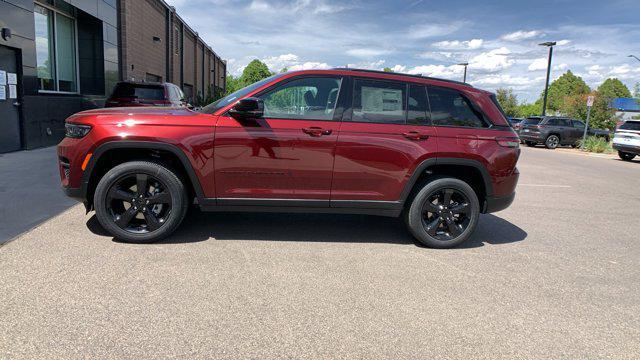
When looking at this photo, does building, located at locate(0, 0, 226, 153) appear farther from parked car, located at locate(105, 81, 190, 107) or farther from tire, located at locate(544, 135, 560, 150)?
tire, located at locate(544, 135, 560, 150)

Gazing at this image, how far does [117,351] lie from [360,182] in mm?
2828

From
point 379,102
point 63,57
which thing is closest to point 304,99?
point 379,102

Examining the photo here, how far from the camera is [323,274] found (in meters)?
4.07

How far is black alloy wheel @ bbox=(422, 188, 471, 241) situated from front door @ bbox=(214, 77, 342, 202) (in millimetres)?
1185

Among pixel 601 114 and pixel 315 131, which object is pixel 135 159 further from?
pixel 601 114

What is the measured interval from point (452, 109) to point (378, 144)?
3.35 ft

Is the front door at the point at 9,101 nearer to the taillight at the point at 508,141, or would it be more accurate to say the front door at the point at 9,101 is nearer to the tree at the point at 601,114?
the taillight at the point at 508,141

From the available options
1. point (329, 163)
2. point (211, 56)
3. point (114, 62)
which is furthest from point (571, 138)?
point (211, 56)

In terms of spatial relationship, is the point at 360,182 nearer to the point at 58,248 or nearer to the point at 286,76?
the point at 286,76

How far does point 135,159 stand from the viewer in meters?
4.71

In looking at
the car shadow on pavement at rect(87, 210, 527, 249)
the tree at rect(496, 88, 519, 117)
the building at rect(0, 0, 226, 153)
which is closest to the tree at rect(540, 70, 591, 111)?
the tree at rect(496, 88, 519, 117)

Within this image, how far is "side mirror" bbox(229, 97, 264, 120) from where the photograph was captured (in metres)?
4.29

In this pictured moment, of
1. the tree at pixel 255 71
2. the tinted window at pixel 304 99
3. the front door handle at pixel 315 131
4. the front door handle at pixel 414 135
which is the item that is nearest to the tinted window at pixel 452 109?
the front door handle at pixel 414 135

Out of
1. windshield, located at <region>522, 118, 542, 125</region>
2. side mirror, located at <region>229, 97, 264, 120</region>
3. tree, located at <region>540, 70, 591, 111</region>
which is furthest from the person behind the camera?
tree, located at <region>540, 70, 591, 111</region>
